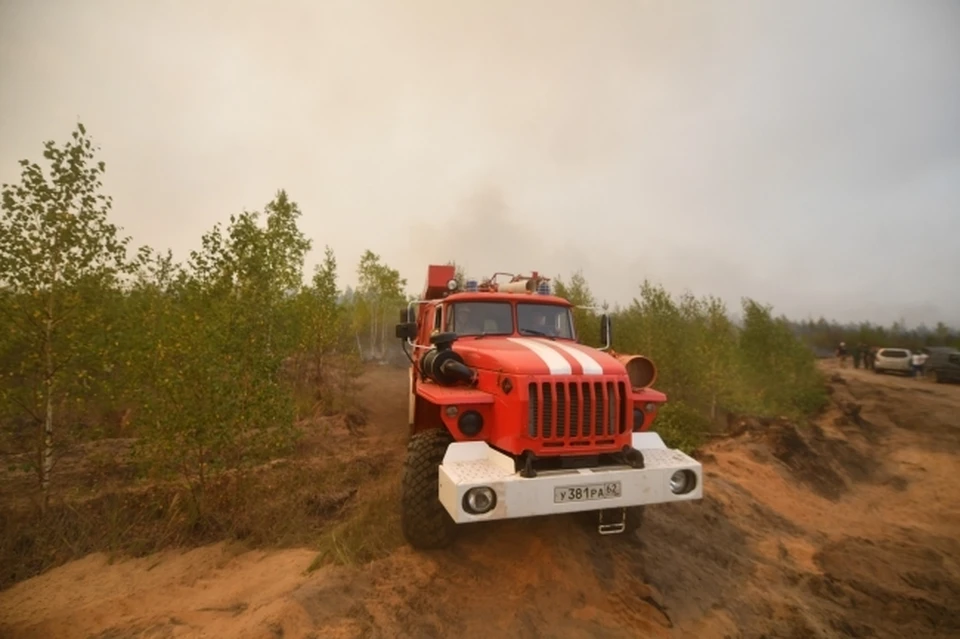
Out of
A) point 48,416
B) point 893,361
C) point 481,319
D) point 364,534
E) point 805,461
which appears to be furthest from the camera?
point 893,361

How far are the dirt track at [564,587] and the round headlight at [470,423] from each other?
3.73 ft

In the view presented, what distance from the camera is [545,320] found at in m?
6.21

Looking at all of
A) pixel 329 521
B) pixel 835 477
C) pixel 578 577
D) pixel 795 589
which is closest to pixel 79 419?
pixel 329 521

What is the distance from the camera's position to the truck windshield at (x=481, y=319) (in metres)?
5.91

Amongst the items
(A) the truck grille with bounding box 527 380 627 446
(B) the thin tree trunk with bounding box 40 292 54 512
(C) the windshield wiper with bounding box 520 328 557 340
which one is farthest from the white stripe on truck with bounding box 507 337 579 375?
(B) the thin tree trunk with bounding box 40 292 54 512

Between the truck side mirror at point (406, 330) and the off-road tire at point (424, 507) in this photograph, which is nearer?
the off-road tire at point (424, 507)

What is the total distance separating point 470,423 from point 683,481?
80.1 inches

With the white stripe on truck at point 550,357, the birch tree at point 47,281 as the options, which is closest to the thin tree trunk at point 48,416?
the birch tree at point 47,281

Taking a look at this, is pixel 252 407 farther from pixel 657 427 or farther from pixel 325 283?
pixel 325 283

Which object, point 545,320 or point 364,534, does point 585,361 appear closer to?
point 545,320

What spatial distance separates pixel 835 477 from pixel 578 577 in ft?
28.6

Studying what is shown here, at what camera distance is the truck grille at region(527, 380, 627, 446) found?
3963 mm

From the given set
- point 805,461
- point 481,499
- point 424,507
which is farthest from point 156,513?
point 805,461

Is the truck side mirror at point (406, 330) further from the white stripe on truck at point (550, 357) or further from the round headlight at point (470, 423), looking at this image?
the round headlight at point (470, 423)
